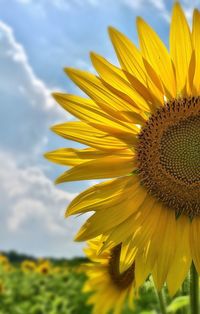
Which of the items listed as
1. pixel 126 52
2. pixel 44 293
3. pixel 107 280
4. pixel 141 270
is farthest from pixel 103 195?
pixel 44 293

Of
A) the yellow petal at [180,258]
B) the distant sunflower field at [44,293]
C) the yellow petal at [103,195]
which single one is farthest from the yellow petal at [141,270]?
the distant sunflower field at [44,293]

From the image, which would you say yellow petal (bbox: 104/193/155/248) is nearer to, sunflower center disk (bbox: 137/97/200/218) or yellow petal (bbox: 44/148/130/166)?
sunflower center disk (bbox: 137/97/200/218)

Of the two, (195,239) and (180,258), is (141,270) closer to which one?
(180,258)

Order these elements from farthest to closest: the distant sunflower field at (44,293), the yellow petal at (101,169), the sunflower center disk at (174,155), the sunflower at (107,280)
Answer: the distant sunflower field at (44,293) < the sunflower at (107,280) < the sunflower center disk at (174,155) < the yellow petal at (101,169)

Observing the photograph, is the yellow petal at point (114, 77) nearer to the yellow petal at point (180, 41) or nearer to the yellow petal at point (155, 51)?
the yellow petal at point (155, 51)

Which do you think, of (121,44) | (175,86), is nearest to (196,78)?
(175,86)

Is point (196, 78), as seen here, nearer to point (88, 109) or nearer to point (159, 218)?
point (88, 109)
